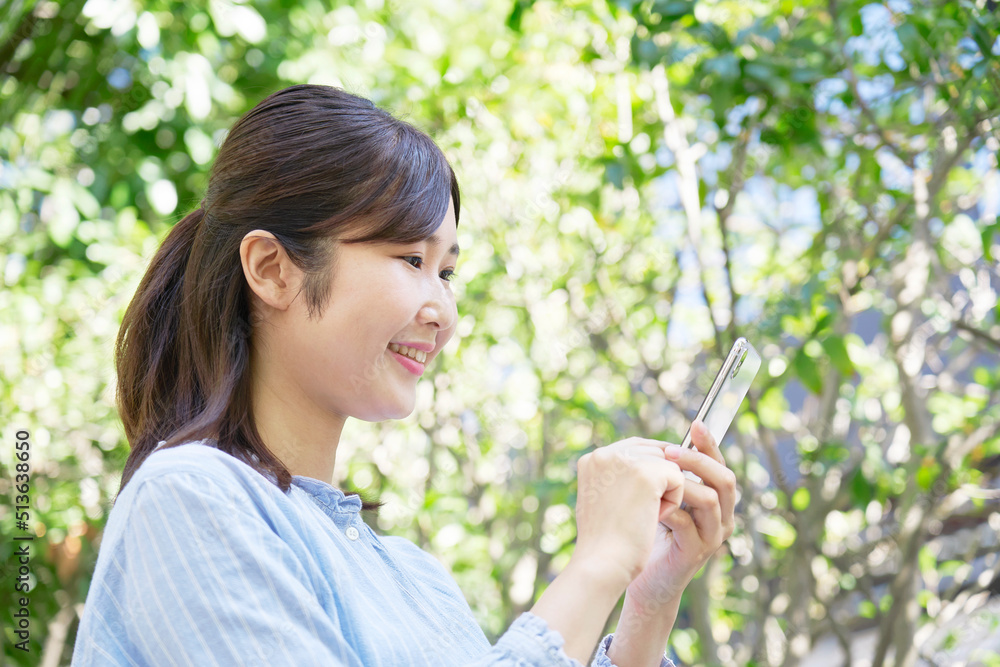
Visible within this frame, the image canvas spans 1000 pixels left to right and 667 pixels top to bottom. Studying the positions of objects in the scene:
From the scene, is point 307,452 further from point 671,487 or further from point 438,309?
point 671,487

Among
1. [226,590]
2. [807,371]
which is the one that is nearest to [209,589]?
[226,590]

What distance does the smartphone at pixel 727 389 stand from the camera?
967 millimetres

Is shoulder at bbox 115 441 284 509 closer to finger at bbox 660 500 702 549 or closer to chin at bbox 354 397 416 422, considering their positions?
chin at bbox 354 397 416 422

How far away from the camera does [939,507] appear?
2107 mm

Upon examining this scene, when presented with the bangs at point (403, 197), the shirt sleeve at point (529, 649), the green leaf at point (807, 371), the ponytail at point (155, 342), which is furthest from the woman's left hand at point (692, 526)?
the green leaf at point (807, 371)

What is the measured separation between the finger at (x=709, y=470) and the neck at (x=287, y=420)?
1.26ft

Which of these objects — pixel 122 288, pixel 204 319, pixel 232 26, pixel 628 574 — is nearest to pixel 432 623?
pixel 628 574

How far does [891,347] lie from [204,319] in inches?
70.8

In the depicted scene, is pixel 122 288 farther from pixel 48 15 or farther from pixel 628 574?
pixel 628 574

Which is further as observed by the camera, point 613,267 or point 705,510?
point 613,267

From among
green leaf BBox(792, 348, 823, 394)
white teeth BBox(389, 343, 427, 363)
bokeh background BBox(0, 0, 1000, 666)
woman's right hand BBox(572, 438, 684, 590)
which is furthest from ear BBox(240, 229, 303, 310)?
green leaf BBox(792, 348, 823, 394)

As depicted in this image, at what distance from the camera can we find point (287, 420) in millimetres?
977

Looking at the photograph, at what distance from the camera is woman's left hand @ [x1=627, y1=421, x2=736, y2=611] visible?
95 cm

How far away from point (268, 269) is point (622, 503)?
46 centimetres
